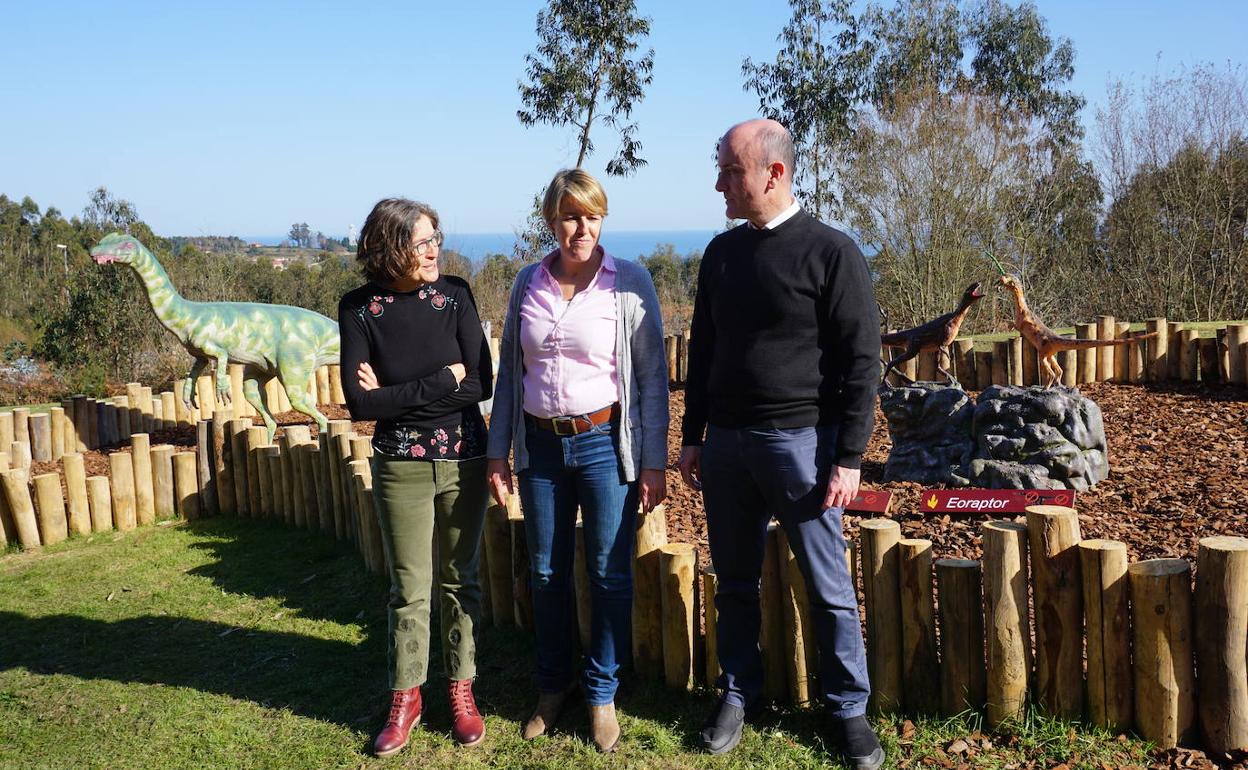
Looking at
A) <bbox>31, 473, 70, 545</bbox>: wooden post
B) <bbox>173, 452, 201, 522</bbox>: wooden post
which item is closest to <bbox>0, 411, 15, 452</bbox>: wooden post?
<bbox>31, 473, 70, 545</bbox>: wooden post

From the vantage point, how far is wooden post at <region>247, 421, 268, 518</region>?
701cm

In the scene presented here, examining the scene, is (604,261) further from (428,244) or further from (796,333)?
(796,333)

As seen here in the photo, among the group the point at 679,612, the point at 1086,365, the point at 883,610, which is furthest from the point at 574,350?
the point at 1086,365

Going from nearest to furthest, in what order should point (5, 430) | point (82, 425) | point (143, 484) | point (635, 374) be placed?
1. point (635, 374)
2. point (143, 484)
3. point (5, 430)
4. point (82, 425)

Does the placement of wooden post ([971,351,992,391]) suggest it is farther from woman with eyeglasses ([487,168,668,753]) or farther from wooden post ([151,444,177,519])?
wooden post ([151,444,177,519])

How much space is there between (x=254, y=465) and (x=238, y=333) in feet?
4.98

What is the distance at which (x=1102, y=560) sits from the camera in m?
3.16

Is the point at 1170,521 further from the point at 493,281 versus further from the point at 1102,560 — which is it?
the point at 493,281

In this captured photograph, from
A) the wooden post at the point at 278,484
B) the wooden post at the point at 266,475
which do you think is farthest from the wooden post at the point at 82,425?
the wooden post at the point at 278,484

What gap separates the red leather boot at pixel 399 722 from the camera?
3559mm

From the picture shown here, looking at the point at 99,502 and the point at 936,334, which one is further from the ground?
the point at 936,334

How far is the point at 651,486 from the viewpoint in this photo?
3.35 metres

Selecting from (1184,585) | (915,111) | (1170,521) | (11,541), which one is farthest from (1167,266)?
(11,541)

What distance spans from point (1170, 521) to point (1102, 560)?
1.99 metres
